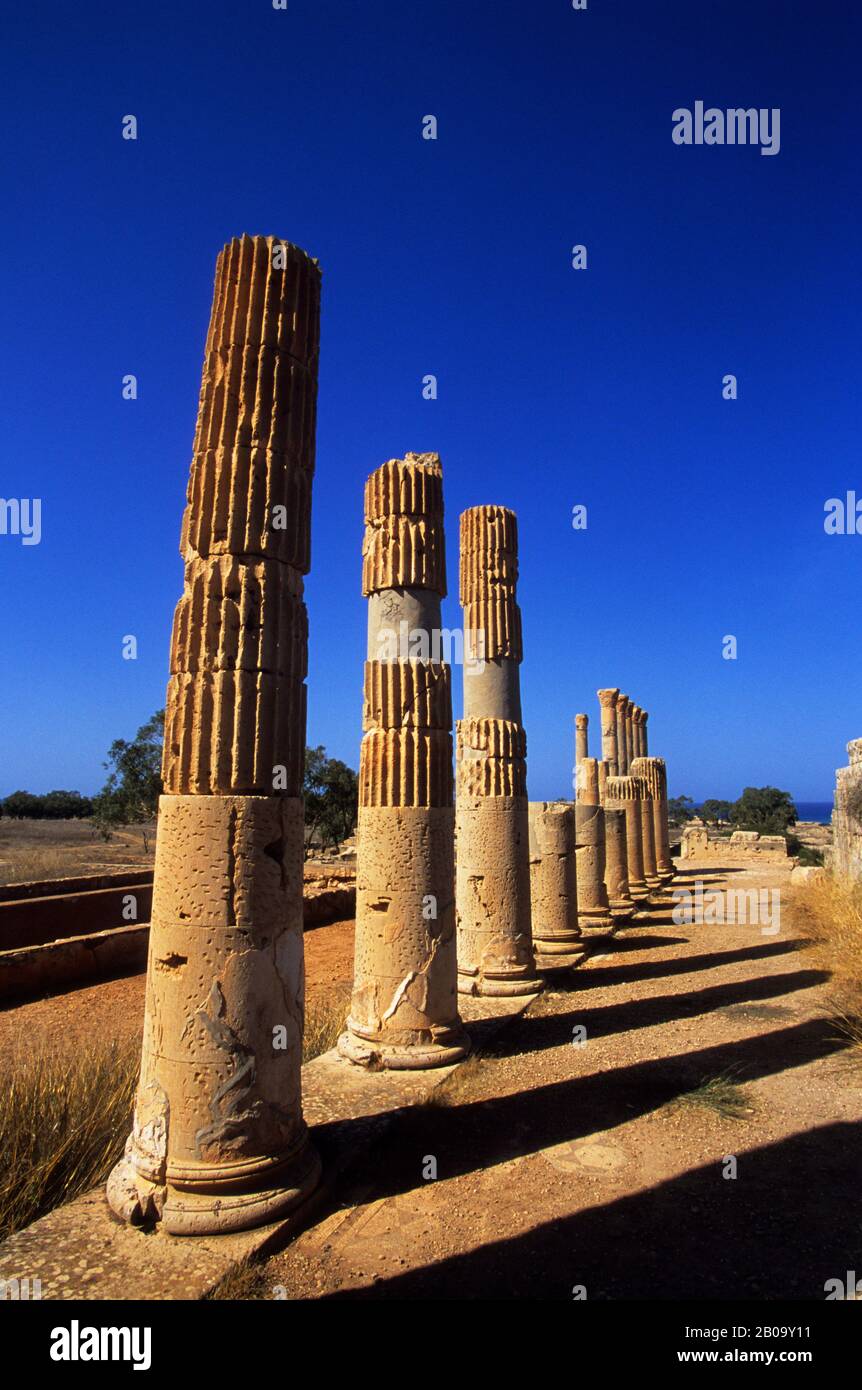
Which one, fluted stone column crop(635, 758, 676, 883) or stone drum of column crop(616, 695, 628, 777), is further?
stone drum of column crop(616, 695, 628, 777)

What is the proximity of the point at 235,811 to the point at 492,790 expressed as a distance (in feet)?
18.9

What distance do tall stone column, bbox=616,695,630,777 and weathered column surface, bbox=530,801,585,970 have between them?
647 inches

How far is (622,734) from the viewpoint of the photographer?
2902 centimetres

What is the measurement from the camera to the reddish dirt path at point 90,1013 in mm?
9109

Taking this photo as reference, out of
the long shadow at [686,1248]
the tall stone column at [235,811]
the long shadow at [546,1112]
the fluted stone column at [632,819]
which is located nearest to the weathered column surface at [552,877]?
the long shadow at [546,1112]

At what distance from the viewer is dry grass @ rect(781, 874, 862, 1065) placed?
8.44 meters

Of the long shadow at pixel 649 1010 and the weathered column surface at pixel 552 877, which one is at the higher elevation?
the weathered column surface at pixel 552 877

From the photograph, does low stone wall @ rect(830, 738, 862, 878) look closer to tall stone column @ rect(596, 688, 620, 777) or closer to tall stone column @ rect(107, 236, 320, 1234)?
tall stone column @ rect(107, 236, 320, 1234)

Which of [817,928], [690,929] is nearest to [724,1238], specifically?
[817,928]

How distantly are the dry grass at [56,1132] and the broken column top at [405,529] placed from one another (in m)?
5.10

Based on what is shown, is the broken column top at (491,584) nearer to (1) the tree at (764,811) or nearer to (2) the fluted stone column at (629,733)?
(2) the fluted stone column at (629,733)

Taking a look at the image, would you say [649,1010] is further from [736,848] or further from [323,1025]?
[736,848]

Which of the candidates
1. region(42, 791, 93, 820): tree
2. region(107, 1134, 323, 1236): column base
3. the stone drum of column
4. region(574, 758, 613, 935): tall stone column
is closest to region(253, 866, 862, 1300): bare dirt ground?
region(107, 1134, 323, 1236): column base

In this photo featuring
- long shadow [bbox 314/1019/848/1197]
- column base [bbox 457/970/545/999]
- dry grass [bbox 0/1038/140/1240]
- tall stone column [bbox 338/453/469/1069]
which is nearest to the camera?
dry grass [bbox 0/1038/140/1240]
